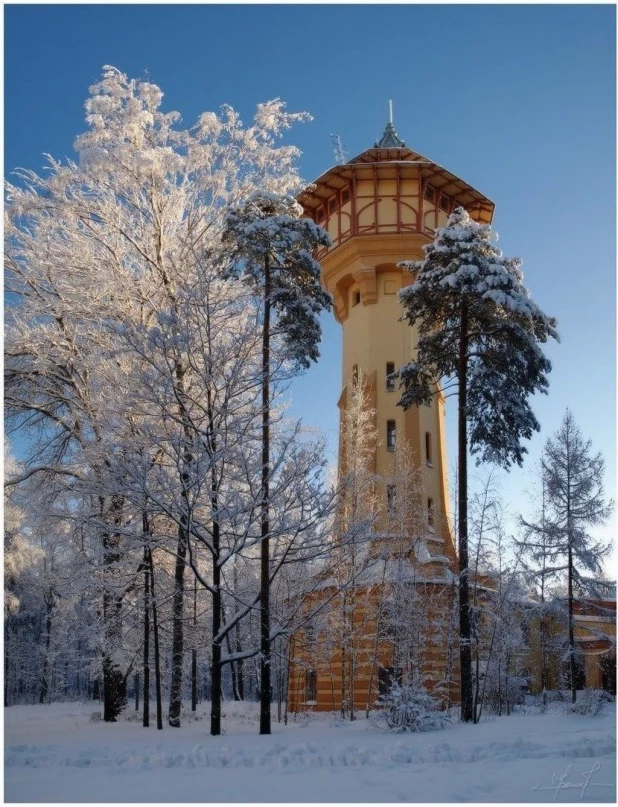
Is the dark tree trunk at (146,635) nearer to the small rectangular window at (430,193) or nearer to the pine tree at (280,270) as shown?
the pine tree at (280,270)

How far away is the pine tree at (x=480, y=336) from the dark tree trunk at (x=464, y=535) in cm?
3

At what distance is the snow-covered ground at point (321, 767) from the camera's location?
7516mm

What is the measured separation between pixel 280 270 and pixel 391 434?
43.4 ft

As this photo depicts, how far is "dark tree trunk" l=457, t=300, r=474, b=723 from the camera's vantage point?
15.8 metres

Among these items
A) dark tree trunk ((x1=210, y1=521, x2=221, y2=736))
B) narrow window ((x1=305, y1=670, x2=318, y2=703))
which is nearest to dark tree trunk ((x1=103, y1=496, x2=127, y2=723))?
dark tree trunk ((x1=210, y1=521, x2=221, y2=736))

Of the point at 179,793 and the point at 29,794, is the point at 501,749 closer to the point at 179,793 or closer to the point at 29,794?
the point at 179,793

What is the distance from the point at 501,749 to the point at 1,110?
10.4 m

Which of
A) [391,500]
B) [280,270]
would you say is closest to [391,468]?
[391,500]

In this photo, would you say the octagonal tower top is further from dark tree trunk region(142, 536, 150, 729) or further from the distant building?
dark tree trunk region(142, 536, 150, 729)

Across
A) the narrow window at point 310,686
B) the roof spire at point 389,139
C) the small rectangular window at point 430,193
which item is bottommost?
the narrow window at point 310,686

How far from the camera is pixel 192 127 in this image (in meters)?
19.4

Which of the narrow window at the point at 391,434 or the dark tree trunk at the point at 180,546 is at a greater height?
the narrow window at the point at 391,434

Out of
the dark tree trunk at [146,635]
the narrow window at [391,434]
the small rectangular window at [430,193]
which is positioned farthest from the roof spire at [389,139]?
the dark tree trunk at [146,635]

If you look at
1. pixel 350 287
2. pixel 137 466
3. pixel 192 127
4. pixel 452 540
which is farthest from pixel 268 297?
pixel 350 287
